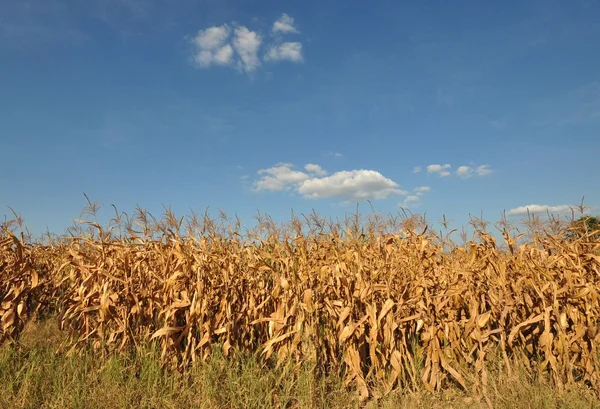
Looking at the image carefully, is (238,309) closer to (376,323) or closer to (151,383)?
(151,383)

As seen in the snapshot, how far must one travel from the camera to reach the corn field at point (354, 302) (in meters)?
4.45

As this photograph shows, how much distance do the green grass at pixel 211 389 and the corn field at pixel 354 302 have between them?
0.18 m

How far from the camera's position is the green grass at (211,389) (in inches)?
157

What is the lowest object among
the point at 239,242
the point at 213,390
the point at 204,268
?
the point at 213,390

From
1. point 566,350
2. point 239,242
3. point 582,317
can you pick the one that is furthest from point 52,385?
point 582,317

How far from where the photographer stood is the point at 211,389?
407 centimetres

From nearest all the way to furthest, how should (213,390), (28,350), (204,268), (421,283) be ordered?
1. (213,390)
2. (421,283)
3. (204,268)
4. (28,350)

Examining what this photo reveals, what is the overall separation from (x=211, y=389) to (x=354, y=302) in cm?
177

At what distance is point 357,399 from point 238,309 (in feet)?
5.93

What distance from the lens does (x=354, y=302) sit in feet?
15.2

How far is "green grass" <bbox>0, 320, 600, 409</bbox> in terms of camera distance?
3992 millimetres

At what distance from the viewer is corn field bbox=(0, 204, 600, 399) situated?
4.45 m

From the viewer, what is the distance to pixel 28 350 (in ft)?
17.7

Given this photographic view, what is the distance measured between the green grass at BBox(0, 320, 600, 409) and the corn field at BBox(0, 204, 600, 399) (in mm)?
175
